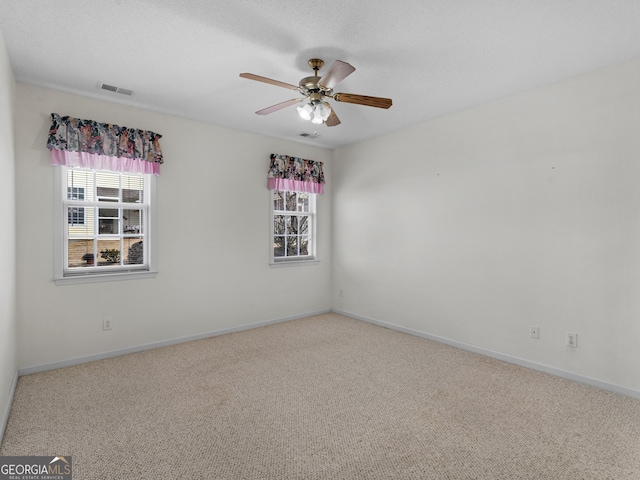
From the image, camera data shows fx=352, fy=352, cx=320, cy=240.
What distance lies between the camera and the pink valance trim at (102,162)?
3252 mm

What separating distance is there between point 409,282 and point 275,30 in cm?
321

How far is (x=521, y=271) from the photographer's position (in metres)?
3.43

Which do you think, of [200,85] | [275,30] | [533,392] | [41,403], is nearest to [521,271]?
[533,392]

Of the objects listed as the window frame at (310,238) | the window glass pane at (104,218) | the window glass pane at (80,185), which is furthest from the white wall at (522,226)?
the window glass pane at (80,185)

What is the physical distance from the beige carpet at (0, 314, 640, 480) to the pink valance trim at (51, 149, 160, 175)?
1932 millimetres

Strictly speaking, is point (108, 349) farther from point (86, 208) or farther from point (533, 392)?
point (533, 392)

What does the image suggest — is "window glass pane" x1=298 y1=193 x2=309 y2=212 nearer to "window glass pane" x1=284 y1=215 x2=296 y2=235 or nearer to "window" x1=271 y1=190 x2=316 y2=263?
"window" x1=271 y1=190 x2=316 y2=263


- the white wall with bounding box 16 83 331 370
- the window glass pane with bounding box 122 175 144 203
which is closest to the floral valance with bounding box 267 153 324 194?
the white wall with bounding box 16 83 331 370

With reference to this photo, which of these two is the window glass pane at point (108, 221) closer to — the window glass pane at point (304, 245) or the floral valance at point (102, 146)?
the floral valance at point (102, 146)

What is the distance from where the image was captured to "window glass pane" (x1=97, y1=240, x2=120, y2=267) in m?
3.66

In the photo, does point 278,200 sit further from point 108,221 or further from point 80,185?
point 80,185

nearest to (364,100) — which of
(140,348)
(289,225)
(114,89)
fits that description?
(114,89)

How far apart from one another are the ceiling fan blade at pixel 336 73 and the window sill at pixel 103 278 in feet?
9.08

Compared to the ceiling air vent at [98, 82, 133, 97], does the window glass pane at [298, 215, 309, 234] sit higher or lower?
lower
